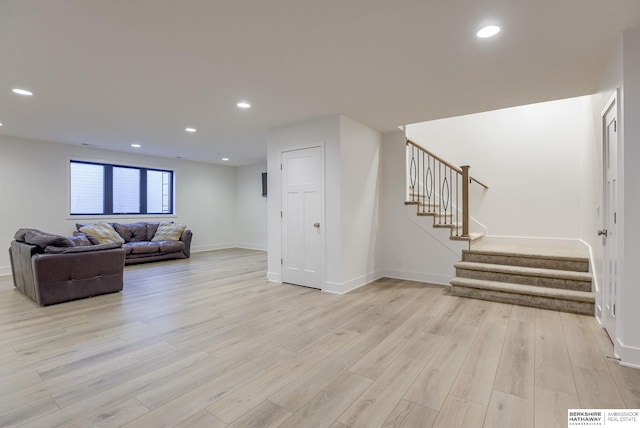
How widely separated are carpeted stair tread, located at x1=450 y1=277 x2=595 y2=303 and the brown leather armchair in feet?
15.5

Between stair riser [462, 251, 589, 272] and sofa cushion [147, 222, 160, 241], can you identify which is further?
sofa cushion [147, 222, 160, 241]

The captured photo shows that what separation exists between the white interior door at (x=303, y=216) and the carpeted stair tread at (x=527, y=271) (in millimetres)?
2055

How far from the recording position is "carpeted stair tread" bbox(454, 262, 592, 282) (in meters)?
3.57

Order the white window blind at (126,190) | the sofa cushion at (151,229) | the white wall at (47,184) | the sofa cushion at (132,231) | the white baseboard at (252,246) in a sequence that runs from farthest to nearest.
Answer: the white baseboard at (252,246), the sofa cushion at (151,229), the white window blind at (126,190), the sofa cushion at (132,231), the white wall at (47,184)

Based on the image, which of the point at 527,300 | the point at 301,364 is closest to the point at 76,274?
the point at 301,364

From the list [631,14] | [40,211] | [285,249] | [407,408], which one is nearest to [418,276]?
[285,249]

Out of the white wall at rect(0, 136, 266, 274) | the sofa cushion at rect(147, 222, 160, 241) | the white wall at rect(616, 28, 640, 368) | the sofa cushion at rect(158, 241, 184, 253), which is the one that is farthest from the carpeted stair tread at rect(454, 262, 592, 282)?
the white wall at rect(0, 136, 266, 274)

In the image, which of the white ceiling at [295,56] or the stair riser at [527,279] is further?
the stair riser at [527,279]

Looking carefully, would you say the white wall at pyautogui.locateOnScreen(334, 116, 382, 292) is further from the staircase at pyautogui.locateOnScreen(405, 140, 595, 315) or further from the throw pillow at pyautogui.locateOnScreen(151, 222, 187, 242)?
the throw pillow at pyautogui.locateOnScreen(151, 222, 187, 242)

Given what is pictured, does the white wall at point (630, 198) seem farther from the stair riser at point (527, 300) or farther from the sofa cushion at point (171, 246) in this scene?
the sofa cushion at point (171, 246)

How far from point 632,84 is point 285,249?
412 cm

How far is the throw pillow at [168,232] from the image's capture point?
7.10 metres

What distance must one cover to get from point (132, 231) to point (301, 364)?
6.24m

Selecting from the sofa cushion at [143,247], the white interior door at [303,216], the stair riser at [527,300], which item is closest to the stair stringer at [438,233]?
the stair riser at [527,300]
